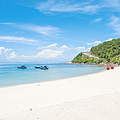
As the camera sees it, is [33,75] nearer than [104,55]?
Yes

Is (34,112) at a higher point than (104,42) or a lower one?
lower

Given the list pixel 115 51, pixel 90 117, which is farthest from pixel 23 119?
pixel 115 51

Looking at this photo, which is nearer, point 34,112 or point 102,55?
point 34,112

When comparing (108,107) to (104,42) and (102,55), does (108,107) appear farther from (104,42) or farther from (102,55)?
(104,42)

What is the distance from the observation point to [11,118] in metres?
6.77

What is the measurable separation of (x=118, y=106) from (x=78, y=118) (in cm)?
195

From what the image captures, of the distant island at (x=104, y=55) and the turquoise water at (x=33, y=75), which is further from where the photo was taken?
the distant island at (x=104, y=55)

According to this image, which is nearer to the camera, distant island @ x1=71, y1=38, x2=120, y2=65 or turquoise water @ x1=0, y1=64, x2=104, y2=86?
turquoise water @ x1=0, y1=64, x2=104, y2=86

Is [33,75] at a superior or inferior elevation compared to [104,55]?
inferior

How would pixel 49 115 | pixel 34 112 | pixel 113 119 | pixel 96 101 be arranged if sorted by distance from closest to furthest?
pixel 113 119
pixel 49 115
pixel 34 112
pixel 96 101

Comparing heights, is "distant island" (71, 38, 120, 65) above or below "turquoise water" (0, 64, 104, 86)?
above

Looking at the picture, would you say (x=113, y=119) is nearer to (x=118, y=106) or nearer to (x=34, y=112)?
(x=118, y=106)

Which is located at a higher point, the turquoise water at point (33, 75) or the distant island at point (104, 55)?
the distant island at point (104, 55)

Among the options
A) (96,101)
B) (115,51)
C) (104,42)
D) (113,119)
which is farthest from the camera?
(104,42)
